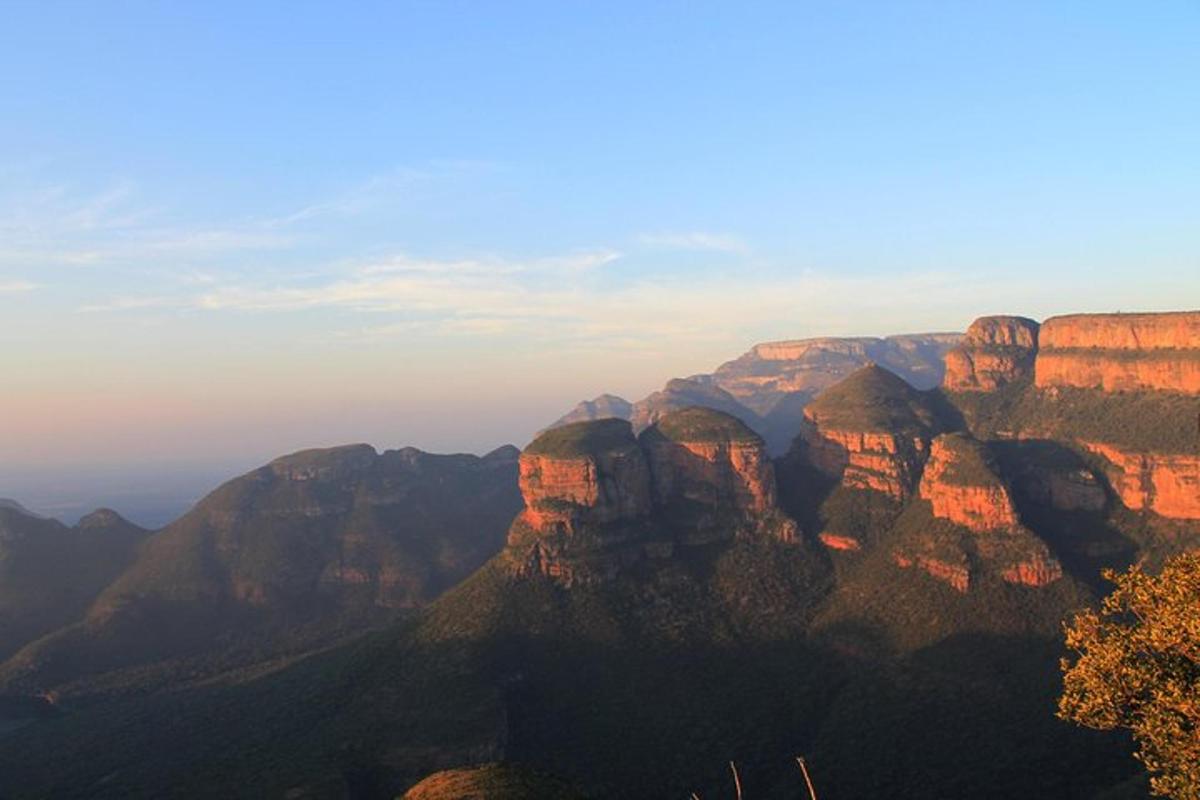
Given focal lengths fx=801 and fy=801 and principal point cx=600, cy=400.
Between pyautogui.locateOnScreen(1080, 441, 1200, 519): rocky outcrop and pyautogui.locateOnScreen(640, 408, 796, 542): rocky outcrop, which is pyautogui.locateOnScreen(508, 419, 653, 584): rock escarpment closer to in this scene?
pyautogui.locateOnScreen(640, 408, 796, 542): rocky outcrop

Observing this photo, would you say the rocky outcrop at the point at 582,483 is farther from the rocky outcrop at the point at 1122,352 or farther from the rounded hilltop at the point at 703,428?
the rocky outcrop at the point at 1122,352

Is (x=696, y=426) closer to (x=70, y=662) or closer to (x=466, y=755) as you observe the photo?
(x=466, y=755)

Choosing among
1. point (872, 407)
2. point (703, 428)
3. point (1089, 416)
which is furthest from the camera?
point (872, 407)

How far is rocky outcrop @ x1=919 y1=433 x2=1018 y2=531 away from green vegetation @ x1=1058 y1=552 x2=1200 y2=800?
9473 centimetres

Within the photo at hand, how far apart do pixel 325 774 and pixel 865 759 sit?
63746mm

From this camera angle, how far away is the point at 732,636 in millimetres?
129250

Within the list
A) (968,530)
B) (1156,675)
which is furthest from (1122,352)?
(1156,675)

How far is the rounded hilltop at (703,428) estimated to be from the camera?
156875 mm

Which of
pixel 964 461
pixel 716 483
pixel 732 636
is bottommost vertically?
pixel 732 636

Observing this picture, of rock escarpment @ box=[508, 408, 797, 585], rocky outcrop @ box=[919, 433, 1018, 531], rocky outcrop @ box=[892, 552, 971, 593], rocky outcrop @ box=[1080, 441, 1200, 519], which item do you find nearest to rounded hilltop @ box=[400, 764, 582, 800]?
rock escarpment @ box=[508, 408, 797, 585]

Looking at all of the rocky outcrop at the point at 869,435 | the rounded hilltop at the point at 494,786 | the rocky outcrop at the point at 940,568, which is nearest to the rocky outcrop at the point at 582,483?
the rocky outcrop at the point at 869,435

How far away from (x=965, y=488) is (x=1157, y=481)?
3279cm

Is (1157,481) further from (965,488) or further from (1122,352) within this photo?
(1122,352)

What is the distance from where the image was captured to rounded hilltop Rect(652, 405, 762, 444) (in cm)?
15688
